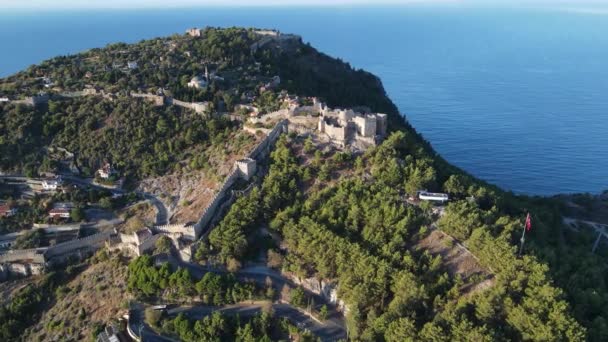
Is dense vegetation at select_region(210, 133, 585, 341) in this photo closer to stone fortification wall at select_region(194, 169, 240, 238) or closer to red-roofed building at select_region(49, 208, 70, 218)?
stone fortification wall at select_region(194, 169, 240, 238)

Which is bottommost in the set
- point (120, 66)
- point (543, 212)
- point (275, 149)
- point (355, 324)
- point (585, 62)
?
point (355, 324)

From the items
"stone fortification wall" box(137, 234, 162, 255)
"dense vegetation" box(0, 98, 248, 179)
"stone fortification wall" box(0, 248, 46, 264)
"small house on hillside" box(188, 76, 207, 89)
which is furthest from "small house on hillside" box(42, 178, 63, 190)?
"small house on hillside" box(188, 76, 207, 89)

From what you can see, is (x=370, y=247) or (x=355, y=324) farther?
(x=370, y=247)

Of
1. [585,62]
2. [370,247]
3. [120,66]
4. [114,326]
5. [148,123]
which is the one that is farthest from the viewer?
[585,62]

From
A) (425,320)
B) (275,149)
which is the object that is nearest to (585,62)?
(275,149)

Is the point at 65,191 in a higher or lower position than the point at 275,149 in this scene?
lower

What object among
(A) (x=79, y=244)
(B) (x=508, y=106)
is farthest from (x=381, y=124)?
(B) (x=508, y=106)

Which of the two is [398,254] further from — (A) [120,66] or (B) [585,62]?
(B) [585,62]

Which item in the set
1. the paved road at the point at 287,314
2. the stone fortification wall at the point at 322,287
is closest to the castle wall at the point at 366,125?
the stone fortification wall at the point at 322,287

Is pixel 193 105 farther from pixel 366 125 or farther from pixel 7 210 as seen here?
pixel 366 125
